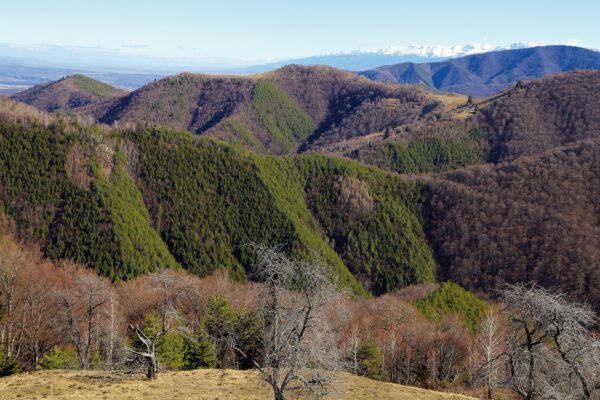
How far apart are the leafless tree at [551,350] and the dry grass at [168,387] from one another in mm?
12288

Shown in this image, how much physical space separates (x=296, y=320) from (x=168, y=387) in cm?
1644

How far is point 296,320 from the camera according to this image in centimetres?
2903

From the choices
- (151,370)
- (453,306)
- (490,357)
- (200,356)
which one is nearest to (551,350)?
(490,357)

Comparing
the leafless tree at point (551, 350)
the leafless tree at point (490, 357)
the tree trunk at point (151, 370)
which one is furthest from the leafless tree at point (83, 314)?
the leafless tree at point (551, 350)

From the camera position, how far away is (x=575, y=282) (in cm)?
17162

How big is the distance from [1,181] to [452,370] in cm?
17219

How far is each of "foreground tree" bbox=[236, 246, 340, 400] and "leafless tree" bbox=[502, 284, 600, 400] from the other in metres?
11.5

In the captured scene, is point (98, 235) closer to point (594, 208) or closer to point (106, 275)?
point (106, 275)

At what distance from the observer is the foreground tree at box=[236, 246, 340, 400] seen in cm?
2784

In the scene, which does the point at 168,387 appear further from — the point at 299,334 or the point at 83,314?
the point at 83,314

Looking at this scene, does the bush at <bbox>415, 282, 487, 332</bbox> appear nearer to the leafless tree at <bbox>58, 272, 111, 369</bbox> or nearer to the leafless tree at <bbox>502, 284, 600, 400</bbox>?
the leafless tree at <bbox>58, 272, 111, 369</bbox>

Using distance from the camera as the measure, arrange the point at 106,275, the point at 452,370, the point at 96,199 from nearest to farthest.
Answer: the point at 452,370 → the point at 106,275 → the point at 96,199

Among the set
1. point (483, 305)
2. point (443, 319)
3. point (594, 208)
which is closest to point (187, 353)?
point (443, 319)

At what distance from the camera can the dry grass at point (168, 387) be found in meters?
35.3
